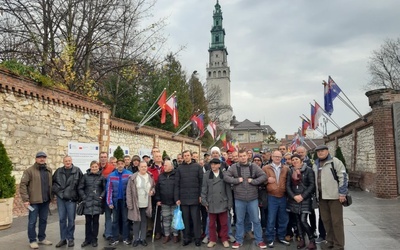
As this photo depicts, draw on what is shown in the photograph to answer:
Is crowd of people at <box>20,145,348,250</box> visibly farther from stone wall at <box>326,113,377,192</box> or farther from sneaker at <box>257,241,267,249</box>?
stone wall at <box>326,113,377,192</box>

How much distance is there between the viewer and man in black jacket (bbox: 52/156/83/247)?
7.43m

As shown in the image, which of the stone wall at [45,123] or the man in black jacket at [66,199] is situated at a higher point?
the stone wall at [45,123]

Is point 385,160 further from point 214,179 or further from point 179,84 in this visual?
point 179,84

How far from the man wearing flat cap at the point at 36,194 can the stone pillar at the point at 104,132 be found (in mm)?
7931

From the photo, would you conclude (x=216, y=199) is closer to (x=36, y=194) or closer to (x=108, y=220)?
(x=108, y=220)

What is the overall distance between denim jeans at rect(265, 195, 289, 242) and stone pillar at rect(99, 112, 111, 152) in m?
9.81

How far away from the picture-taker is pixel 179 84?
121ft

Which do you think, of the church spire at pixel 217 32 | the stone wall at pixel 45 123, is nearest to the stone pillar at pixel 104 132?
the stone wall at pixel 45 123

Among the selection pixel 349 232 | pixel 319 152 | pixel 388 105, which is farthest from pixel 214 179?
pixel 388 105

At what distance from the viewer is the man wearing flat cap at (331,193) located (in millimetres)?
6680

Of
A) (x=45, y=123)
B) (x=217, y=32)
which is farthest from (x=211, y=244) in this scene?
(x=217, y=32)

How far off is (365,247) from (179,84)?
31.2 m

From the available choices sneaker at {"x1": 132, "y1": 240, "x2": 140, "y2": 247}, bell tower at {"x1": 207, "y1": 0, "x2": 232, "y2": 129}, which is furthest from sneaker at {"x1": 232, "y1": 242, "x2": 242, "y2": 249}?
bell tower at {"x1": 207, "y1": 0, "x2": 232, "y2": 129}

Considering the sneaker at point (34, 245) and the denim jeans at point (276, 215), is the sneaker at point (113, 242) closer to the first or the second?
the sneaker at point (34, 245)
